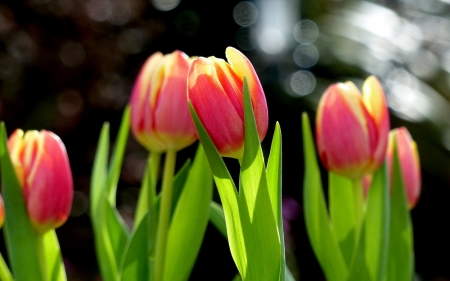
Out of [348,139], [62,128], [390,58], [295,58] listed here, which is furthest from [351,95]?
[295,58]

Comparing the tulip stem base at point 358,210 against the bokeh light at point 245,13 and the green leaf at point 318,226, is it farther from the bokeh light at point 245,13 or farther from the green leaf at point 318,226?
the bokeh light at point 245,13

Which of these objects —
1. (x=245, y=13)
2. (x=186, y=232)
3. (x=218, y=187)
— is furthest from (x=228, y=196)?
(x=245, y=13)

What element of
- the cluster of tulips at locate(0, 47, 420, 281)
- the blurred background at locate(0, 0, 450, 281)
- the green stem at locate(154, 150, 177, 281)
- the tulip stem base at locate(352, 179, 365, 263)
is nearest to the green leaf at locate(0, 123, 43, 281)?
the cluster of tulips at locate(0, 47, 420, 281)

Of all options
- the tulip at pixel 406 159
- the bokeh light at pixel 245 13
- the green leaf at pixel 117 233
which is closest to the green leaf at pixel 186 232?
the green leaf at pixel 117 233

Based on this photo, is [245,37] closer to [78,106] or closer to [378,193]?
[78,106]

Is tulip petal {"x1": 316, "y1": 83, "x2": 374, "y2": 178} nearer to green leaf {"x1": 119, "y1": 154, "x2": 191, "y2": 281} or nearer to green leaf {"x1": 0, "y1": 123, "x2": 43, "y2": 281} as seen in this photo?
green leaf {"x1": 119, "y1": 154, "x2": 191, "y2": 281}
